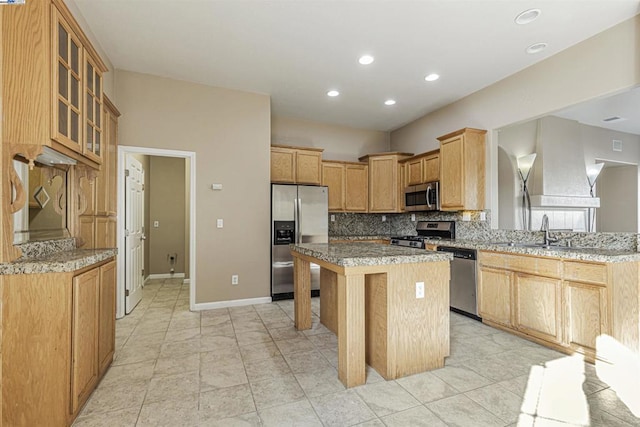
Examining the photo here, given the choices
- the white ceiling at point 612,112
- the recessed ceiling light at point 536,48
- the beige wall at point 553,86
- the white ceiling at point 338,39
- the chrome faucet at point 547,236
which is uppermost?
the white ceiling at point 338,39

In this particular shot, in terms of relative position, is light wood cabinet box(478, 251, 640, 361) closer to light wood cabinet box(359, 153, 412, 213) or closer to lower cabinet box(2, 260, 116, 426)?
light wood cabinet box(359, 153, 412, 213)

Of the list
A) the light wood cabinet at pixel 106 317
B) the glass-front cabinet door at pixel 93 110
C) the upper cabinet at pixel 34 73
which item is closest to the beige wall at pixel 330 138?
the glass-front cabinet door at pixel 93 110

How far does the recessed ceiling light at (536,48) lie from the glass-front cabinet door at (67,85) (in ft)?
12.8

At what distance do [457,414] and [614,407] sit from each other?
994mm

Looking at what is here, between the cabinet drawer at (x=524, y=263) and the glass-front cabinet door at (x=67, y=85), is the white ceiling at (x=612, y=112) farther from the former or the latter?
the glass-front cabinet door at (x=67, y=85)

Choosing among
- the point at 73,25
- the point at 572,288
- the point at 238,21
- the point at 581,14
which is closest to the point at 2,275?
the point at 73,25

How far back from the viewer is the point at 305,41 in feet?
9.90

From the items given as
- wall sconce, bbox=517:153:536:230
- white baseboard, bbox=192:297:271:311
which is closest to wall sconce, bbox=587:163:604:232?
wall sconce, bbox=517:153:536:230

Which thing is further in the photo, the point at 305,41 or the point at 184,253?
the point at 184,253

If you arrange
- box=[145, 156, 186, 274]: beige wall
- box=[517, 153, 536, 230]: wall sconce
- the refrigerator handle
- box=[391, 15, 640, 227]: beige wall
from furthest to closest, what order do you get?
box=[145, 156, 186, 274]: beige wall < the refrigerator handle < box=[517, 153, 536, 230]: wall sconce < box=[391, 15, 640, 227]: beige wall

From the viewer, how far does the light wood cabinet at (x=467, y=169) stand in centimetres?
390

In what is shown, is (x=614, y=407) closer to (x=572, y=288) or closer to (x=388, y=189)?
(x=572, y=288)

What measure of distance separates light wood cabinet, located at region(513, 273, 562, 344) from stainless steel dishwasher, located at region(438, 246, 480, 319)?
51 cm

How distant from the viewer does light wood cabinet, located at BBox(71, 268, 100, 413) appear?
1742 mm
